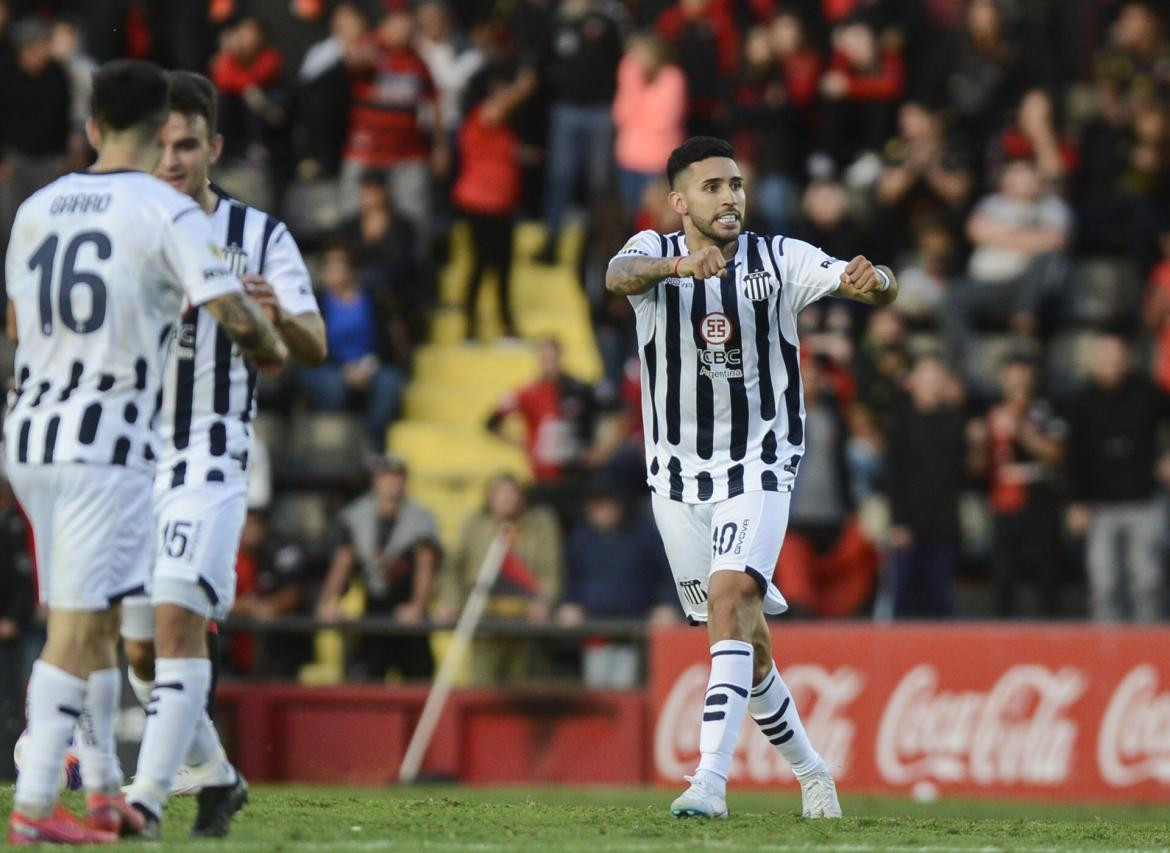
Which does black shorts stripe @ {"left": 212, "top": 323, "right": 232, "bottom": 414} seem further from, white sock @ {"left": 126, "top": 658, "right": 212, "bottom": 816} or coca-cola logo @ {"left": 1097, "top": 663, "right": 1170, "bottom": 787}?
coca-cola logo @ {"left": 1097, "top": 663, "right": 1170, "bottom": 787}

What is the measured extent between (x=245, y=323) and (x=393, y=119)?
1214 centimetres

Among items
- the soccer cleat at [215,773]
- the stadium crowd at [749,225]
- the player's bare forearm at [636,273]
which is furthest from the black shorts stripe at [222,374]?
the stadium crowd at [749,225]

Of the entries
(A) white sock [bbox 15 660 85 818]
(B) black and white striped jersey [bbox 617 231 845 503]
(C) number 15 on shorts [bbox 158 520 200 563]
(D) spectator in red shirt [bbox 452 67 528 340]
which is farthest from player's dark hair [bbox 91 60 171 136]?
(D) spectator in red shirt [bbox 452 67 528 340]

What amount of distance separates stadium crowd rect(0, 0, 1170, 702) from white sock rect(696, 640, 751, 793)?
7.09 metres

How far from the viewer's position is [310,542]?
680 inches

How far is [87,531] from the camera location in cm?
677

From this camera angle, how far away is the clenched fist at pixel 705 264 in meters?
8.16

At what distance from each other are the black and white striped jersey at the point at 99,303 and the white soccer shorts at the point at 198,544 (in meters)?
0.51

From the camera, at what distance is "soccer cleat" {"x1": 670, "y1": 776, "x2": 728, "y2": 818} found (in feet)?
27.9

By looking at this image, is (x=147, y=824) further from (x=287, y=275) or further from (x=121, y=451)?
(x=287, y=275)

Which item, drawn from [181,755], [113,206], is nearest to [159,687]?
[181,755]

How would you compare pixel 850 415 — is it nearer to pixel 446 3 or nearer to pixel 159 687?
pixel 446 3

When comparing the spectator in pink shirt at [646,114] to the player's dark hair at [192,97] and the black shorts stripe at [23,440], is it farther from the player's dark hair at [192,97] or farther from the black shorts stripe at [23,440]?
the black shorts stripe at [23,440]

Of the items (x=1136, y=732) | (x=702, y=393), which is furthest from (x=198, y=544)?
(x=1136, y=732)
